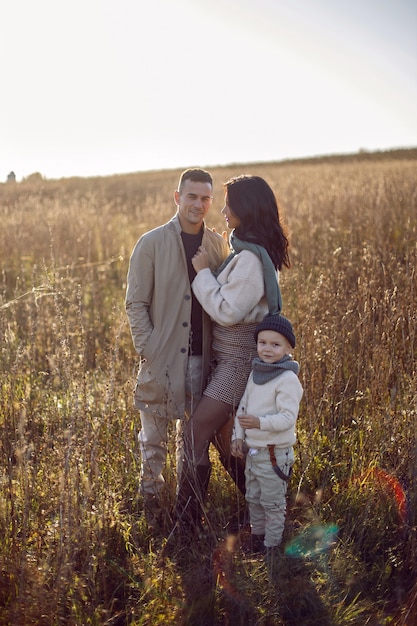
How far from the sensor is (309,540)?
304 centimetres

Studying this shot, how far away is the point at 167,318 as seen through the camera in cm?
339

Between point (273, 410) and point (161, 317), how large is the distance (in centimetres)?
84

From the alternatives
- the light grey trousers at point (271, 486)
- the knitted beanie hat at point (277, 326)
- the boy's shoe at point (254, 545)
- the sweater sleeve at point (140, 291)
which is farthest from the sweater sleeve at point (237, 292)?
the boy's shoe at point (254, 545)

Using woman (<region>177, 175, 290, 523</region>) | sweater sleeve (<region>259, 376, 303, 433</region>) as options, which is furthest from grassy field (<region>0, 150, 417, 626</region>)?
sweater sleeve (<region>259, 376, 303, 433</region>)

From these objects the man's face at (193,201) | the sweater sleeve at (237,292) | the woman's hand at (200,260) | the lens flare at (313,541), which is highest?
the man's face at (193,201)

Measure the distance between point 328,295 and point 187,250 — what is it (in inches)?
66.3

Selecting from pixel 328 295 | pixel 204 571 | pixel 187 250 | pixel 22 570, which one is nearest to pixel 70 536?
pixel 22 570

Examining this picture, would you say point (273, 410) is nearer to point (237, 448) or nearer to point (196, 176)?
point (237, 448)

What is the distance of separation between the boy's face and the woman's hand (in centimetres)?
52

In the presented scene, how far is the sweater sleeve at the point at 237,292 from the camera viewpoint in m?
3.06

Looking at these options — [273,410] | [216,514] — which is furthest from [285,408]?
[216,514]

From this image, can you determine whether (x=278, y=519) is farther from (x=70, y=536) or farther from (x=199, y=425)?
(x=70, y=536)

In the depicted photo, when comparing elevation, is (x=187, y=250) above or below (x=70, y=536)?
above

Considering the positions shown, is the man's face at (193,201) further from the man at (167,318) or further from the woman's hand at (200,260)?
the woman's hand at (200,260)
